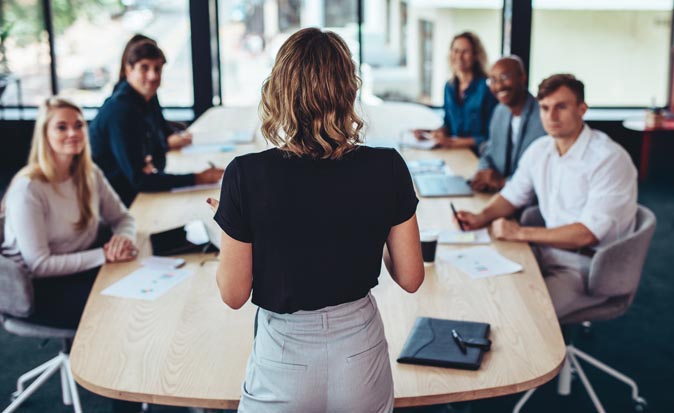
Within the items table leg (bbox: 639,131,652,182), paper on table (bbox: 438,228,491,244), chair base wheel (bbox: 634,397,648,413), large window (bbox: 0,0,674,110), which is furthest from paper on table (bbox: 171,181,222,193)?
table leg (bbox: 639,131,652,182)

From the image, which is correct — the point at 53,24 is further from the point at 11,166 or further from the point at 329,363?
the point at 329,363

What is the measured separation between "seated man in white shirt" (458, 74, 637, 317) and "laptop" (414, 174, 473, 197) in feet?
1.10

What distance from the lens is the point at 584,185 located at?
10.3ft

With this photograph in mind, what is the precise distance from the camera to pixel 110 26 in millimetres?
7648

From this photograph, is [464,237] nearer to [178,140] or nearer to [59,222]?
[59,222]

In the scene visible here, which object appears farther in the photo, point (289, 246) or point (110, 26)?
point (110, 26)

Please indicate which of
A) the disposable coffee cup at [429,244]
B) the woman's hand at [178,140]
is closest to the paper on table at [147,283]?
the disposable coffee cup at [429,244]

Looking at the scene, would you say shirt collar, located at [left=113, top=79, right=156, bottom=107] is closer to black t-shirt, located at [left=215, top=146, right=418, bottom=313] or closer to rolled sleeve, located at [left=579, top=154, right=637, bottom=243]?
rolled sleeve, located at [left=579, top=154, right=637, bottom=243]

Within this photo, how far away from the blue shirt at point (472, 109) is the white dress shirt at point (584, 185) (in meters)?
1.41

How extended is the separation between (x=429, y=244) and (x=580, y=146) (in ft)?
2.77

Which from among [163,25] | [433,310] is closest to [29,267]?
[433,310]

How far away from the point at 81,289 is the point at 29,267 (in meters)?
0.20

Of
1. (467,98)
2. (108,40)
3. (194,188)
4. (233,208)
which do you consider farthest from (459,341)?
(108,40)

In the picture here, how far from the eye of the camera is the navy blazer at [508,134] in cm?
387
